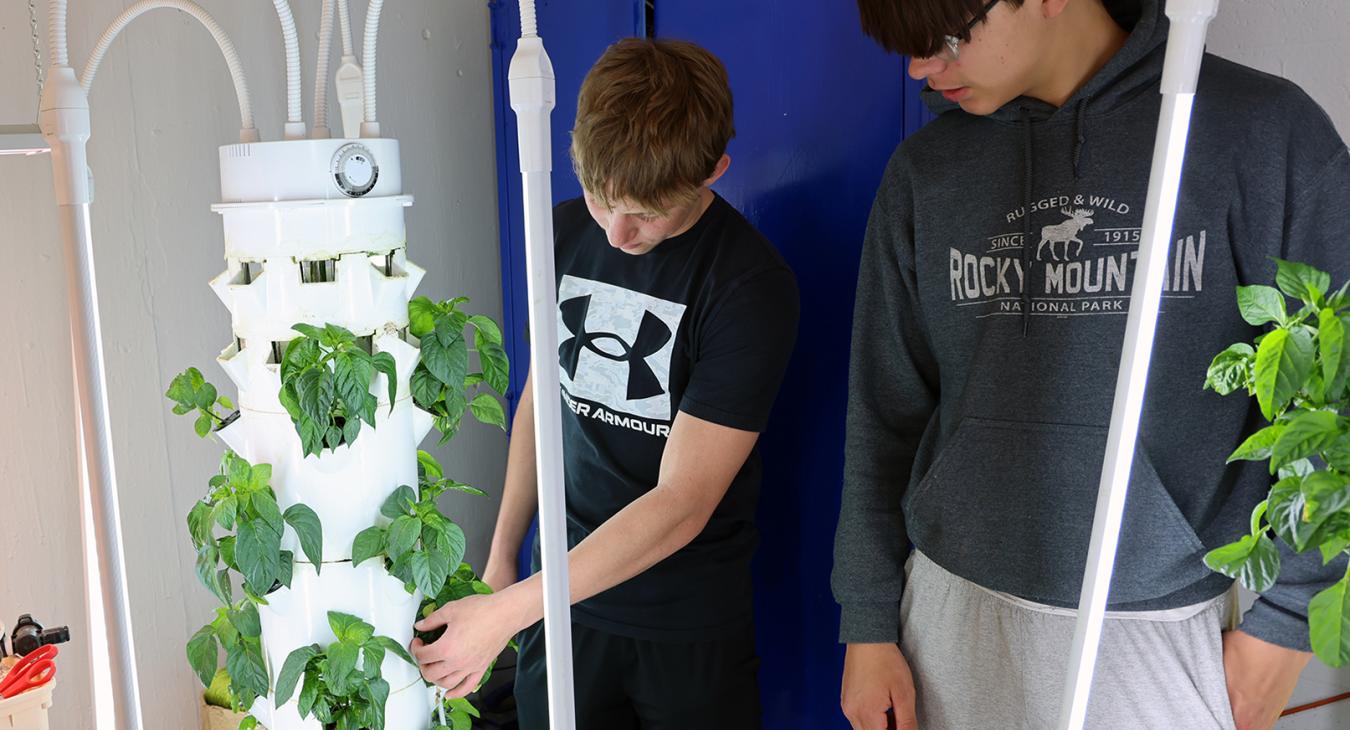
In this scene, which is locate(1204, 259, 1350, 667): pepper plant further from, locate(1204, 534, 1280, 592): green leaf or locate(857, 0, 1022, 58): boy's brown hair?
locate(857, 0, 1022, 58): boy's brown hair

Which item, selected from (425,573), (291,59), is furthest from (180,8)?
(425,573)

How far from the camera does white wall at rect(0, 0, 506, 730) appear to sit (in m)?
1.95

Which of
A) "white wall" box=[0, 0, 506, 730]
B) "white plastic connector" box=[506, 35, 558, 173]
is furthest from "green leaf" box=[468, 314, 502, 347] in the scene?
"white wall" box=[0, 0, 506, 730]

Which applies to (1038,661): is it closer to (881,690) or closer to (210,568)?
(881,690)

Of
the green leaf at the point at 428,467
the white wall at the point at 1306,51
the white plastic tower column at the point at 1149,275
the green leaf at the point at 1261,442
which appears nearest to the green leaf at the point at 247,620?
the green leaf at the point at 428,467

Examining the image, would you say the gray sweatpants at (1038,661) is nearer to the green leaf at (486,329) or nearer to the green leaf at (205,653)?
the green leaf at (486,329)

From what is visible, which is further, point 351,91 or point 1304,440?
point 351,91

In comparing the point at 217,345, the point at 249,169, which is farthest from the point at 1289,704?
the point at 217,345

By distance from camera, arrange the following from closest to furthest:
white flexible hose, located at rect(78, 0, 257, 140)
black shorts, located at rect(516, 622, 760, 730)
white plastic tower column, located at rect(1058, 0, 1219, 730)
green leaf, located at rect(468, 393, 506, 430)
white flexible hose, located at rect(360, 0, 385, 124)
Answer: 1. white plastic tower column, located at rect(1058, 0, 1219, 730)
2. white flexible hose, located at rect(78, 0, 257, 140)
3. white flexible hose, located at rect(360, 0, 385, 124)
4. green leaf, located at rect(468, 393, 506, 430)
5. black shorts, located at rect(516, 622, 760, 730)

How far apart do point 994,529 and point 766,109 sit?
934 mm

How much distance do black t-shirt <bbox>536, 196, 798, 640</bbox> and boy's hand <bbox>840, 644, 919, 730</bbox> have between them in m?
0.30

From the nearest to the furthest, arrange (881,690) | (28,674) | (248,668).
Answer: (248,668) → (28,674) → (881,690)

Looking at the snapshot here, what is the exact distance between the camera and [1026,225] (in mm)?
1194

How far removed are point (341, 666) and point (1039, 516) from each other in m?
0.75
